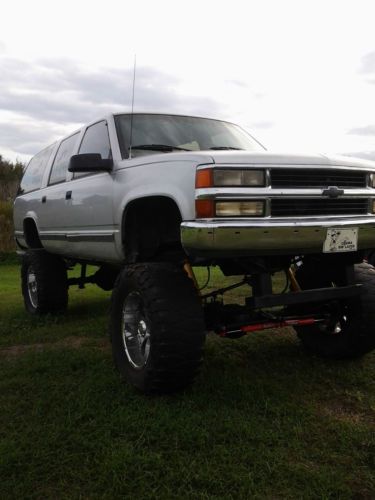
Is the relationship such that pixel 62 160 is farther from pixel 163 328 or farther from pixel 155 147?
pixel 163 328

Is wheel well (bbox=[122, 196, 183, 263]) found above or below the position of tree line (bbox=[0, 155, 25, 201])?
below

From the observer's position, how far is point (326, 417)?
2963 millimetres

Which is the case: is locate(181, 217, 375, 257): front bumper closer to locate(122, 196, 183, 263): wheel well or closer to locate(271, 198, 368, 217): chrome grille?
locate(271, 198, 368, 217): chrome grille

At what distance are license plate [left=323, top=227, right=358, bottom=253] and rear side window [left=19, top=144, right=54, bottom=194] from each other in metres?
4.08

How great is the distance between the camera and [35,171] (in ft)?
21.4

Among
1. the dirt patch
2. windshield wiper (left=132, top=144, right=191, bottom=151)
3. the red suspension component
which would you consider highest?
windshield wiper (left=132, top=144, right=191, bottom=151)

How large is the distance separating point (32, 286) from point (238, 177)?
417cm

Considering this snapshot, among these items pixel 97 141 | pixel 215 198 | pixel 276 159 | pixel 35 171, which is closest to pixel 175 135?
pixel 97 141

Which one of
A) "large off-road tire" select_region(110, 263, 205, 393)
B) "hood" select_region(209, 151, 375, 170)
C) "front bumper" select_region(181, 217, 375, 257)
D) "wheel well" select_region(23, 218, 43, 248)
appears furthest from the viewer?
"wheel well" select_region(23, 218, 43, 248)

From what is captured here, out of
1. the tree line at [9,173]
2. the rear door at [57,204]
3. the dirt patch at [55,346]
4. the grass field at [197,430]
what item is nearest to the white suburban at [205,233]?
the rear door at [57,204]

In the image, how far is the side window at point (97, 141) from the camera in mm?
4237

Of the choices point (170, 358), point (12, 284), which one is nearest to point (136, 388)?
point (170, 358)

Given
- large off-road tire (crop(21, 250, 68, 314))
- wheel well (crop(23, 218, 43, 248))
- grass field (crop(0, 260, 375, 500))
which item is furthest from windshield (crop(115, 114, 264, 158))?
wheel well (crop(23, 218, 43, 248))

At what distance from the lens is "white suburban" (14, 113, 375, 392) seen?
112 inches
